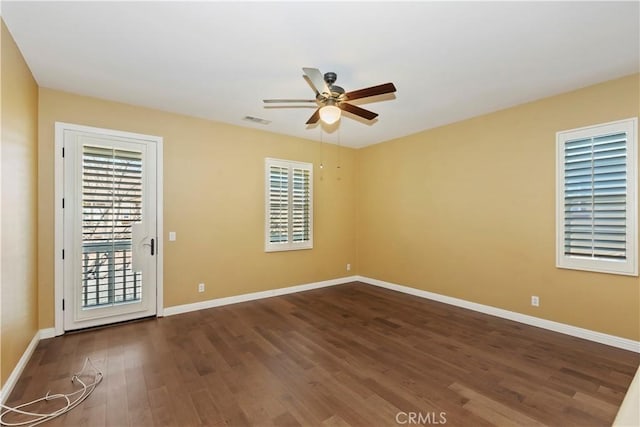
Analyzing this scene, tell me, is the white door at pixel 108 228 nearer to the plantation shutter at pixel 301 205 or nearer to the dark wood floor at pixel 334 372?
the dark wood floor at pixel 334 372

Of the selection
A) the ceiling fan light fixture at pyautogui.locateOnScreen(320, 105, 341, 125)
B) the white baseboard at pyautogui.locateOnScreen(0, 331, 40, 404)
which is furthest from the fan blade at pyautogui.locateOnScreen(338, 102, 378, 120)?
the white baseboard at pyautogui.locateOnScreen(0, 331, 40, 404)

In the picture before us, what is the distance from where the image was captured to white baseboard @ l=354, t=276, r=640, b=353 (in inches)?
123

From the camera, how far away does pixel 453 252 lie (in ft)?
15.3

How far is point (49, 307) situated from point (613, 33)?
6077 millimetres

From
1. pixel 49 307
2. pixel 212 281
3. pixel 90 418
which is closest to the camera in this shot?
pixel 90 418

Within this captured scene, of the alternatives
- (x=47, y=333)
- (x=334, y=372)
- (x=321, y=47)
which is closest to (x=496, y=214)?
(x=334, y=372)

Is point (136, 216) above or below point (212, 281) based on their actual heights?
above

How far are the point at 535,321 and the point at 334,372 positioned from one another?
9.20 ft

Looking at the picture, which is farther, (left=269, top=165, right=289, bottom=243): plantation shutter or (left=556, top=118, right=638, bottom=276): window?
(left=269, top=165, right=289, bottom=243): plantation shutter

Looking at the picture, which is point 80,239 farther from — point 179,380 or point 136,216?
point 179,380

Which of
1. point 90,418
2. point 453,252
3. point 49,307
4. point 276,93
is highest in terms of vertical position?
point 276,93

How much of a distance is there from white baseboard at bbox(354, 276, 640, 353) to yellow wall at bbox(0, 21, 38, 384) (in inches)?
197

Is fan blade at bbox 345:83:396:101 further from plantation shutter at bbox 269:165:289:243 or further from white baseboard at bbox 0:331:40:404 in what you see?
white baseboard at bbox 0:331:40:404

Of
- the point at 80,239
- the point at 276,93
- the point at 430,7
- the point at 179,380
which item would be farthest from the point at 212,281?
the point at 430,7
